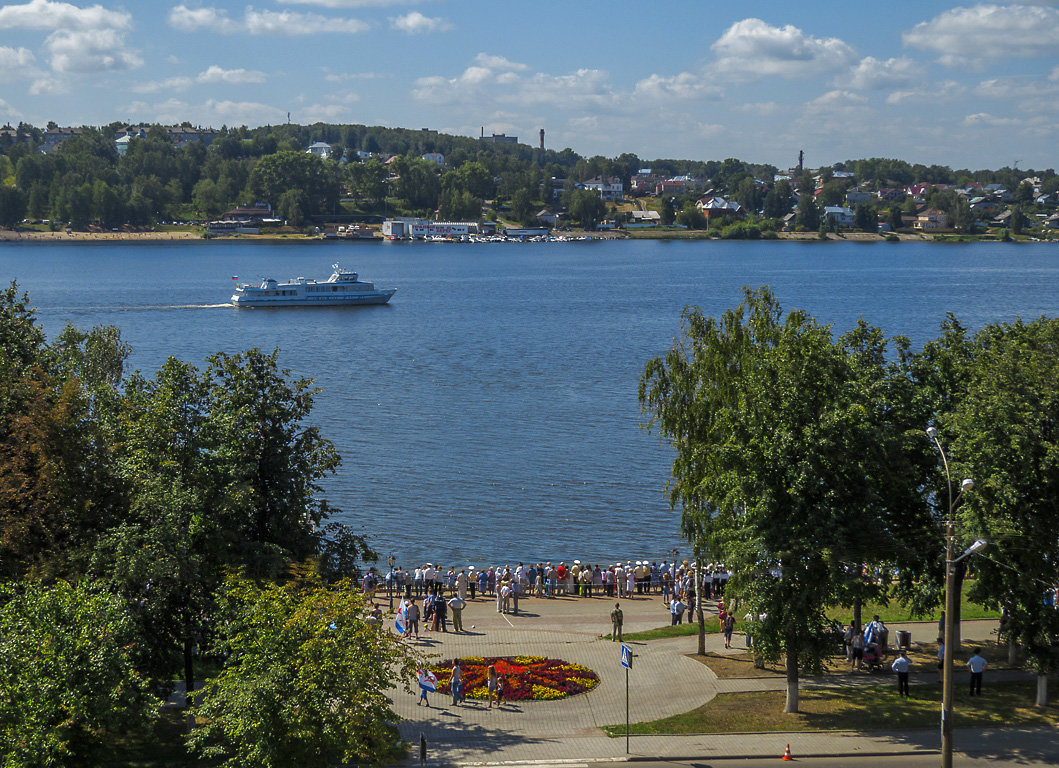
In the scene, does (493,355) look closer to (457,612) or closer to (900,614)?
(900,614)

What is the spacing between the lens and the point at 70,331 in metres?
44.5

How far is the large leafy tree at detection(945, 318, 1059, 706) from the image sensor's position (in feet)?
79.4

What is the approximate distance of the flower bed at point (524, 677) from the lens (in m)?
25.4

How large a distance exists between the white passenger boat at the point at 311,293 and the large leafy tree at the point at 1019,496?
11659cm

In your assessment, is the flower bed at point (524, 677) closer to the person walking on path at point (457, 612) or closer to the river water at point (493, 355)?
the person walking on path at point (457, 612)

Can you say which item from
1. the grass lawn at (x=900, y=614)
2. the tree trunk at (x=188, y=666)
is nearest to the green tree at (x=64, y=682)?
the tree trunk at (x=188, y=666)

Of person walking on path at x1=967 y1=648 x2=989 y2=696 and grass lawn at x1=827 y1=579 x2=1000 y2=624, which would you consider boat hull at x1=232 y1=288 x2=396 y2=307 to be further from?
person walking on path at x1=967 y1=648 x2=989 y2=696

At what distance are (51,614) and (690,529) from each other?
55.6ft

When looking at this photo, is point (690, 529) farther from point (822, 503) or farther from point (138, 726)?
point (138, 726)

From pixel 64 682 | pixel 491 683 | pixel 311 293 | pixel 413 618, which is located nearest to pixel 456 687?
pixel 491 683

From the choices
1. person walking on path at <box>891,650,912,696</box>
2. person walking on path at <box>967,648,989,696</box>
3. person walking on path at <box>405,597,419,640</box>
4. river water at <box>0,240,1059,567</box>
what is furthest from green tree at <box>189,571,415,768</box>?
river water at <box>0,240,1059,567</box>

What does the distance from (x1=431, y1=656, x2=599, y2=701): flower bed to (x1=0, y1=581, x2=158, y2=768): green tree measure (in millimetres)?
8607

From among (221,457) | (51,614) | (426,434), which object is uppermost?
(221,457)

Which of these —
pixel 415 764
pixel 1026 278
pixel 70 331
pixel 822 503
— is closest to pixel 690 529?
pixel 822 503
